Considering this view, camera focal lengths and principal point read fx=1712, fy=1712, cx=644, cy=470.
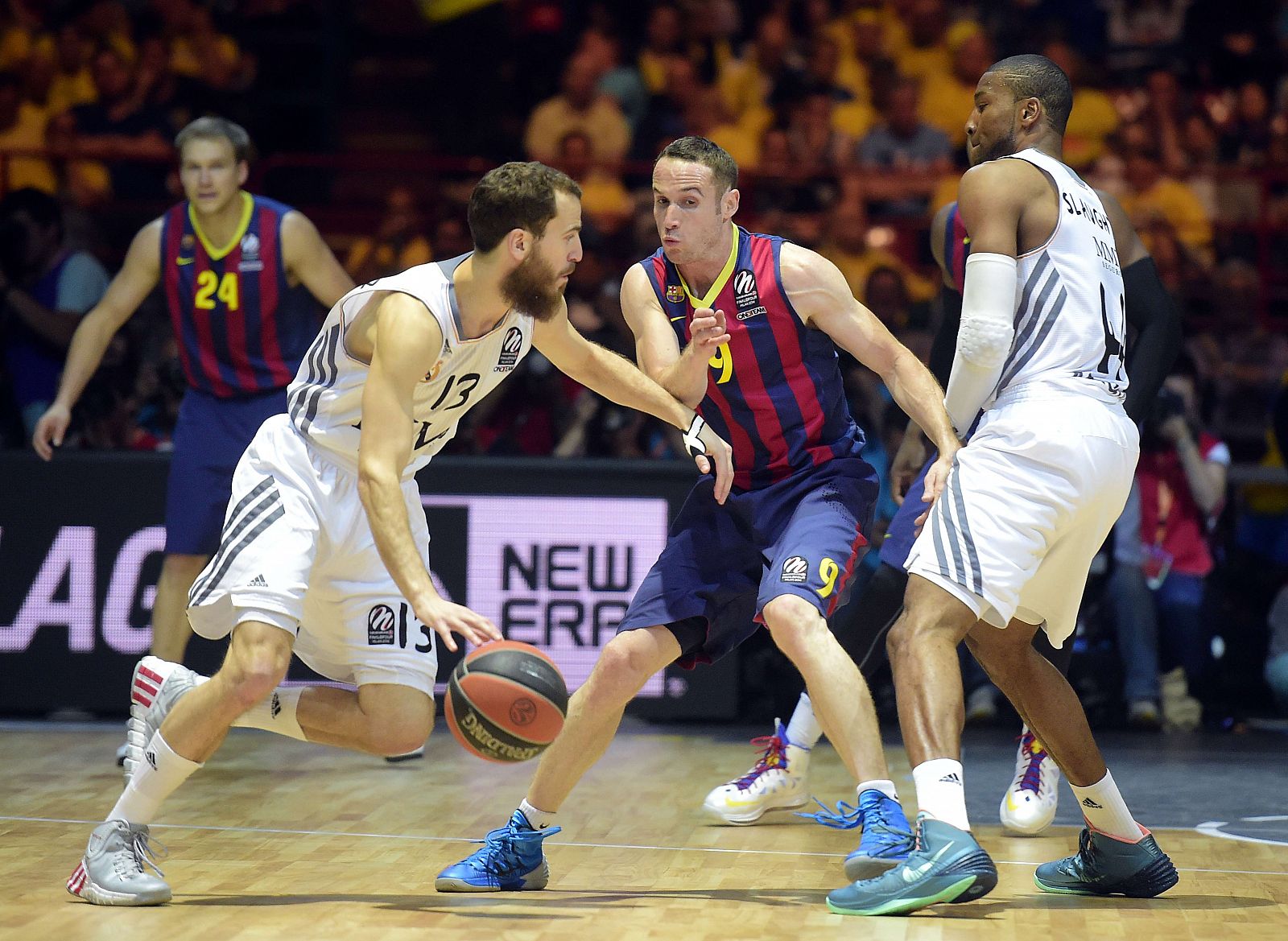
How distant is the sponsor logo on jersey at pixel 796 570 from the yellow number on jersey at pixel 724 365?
26.3 inches

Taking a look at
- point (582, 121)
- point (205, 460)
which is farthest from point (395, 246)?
point (205, 460)

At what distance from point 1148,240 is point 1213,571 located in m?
2.70

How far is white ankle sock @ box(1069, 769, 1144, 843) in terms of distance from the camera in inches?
181

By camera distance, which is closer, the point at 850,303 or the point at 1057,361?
the point at 1057,361

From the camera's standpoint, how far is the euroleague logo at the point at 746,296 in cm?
493

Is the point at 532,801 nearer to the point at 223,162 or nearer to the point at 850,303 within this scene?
the point at 850,303

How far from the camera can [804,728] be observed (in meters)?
5.93

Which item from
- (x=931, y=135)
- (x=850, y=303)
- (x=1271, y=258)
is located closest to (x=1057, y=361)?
(x=850, y=303)

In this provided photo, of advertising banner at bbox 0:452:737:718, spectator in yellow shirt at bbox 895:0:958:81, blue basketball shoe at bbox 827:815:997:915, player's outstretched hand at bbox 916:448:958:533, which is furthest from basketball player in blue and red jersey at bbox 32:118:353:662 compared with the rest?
spectator in yellow shirt at bbox 895:0:958:81

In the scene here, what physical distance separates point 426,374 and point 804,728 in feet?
7.23

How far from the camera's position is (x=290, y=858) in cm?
492

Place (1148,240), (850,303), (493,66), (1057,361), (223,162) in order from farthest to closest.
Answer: (493,66)
(1148,240)
(223,162)
(850,303)
(1057,361)

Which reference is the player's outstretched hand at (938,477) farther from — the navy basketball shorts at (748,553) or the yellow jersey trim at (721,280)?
the yellow jersey trim at (721,280)

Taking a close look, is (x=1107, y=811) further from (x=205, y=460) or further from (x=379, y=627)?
(x=205, y=460)
